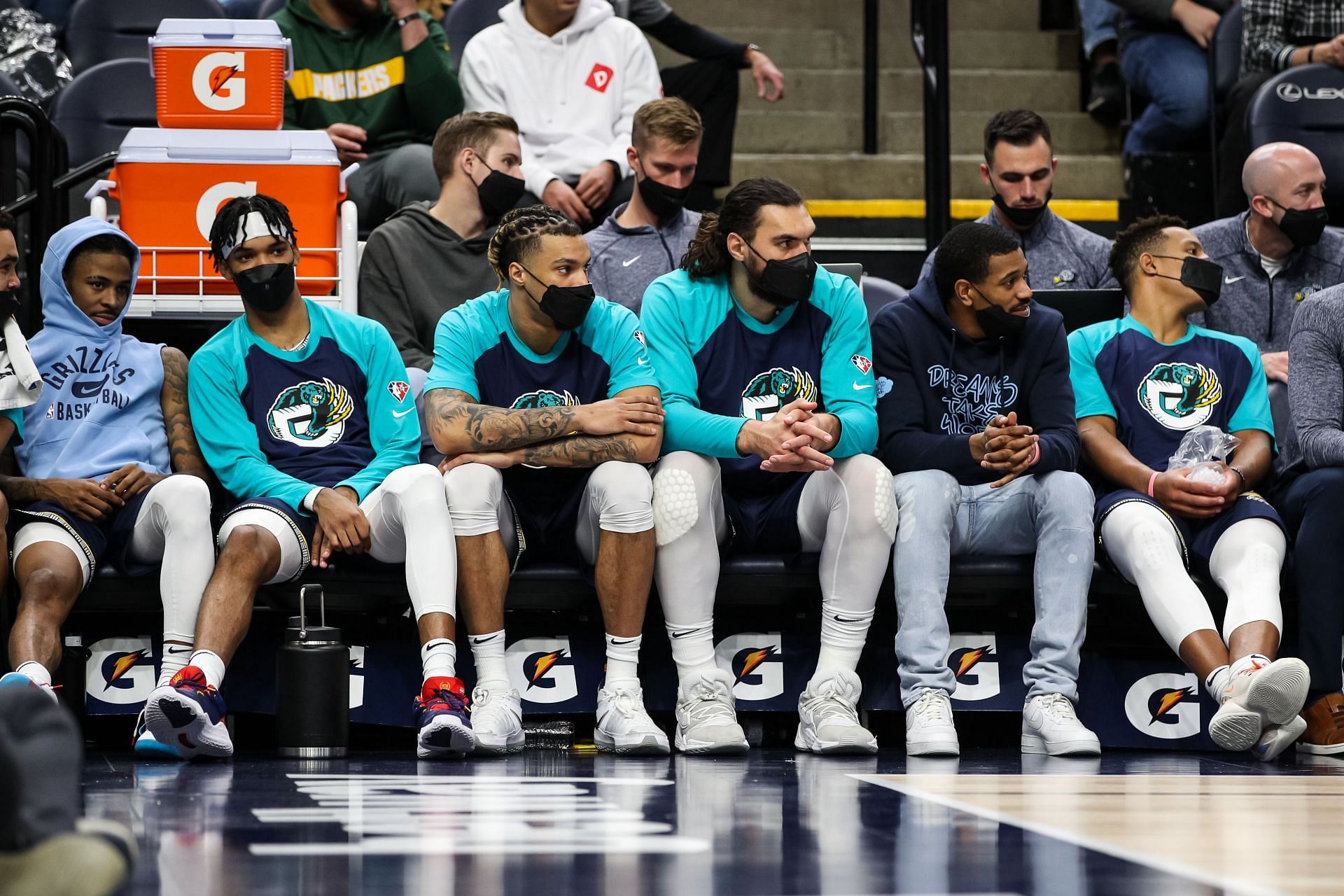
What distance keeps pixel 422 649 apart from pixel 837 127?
3976 mm

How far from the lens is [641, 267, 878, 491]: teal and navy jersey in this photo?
4086 millimetres

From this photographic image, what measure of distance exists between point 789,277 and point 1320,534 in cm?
136

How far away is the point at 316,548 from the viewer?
388 cm

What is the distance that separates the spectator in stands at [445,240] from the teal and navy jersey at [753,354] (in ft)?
2.53

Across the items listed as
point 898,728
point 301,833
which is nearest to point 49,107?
point 898,728

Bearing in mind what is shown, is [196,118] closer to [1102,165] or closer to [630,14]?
[630,14]

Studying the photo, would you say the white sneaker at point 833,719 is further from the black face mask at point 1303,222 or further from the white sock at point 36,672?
the black face mask at point 1303,222

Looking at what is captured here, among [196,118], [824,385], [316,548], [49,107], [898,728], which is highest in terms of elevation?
[49,107]

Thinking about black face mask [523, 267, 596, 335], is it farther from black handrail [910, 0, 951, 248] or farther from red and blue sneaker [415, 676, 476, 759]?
black handrail [910, 0, 951, 248]

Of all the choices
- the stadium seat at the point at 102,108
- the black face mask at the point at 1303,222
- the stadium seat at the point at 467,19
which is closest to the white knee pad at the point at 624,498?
the black face mask at the point at 1303,222

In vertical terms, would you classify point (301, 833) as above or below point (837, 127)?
below

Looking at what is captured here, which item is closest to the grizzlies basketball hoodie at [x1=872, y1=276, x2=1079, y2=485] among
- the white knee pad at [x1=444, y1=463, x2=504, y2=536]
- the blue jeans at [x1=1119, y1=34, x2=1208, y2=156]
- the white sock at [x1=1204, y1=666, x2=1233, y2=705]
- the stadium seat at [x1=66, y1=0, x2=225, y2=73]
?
the white sock at [x1=1204, y1=666, x2=1233, y2=705]

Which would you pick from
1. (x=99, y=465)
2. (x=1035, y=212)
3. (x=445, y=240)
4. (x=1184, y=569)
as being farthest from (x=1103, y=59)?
(x=99, y=465)

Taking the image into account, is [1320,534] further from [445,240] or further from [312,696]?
[445,240]
